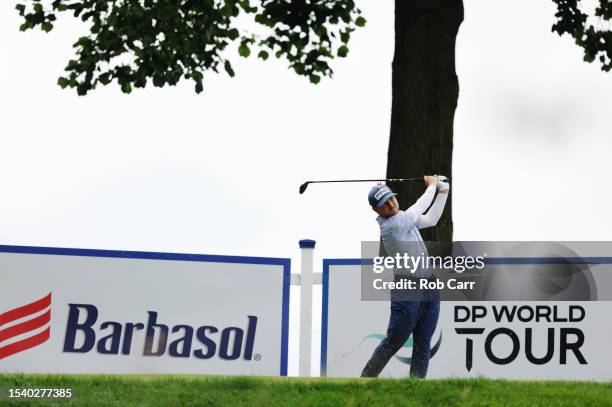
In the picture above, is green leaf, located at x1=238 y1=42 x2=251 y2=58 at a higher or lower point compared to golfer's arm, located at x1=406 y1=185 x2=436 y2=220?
higher

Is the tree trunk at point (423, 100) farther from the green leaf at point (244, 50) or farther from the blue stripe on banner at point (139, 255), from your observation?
the green leaf at point (244, 50)

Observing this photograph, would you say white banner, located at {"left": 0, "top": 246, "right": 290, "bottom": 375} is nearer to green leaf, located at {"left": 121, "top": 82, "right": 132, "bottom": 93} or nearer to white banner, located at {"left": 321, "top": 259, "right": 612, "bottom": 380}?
white banner, located at {"left": 321, "top": 259, "right": 612, "bottom": 380}

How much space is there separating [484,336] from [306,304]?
2.74 metres

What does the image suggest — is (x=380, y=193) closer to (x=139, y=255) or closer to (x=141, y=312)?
(x=139, y=255)

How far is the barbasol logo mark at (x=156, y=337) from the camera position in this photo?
15125 mm

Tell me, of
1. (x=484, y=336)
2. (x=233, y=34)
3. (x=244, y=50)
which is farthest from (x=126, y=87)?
(x=484, y=336)

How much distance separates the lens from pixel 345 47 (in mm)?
17484

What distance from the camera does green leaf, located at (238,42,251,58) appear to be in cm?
1769

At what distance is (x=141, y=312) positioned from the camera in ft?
49.9

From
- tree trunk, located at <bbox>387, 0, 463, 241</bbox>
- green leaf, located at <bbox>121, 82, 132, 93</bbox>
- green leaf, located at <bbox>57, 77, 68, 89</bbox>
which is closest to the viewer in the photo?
tree trunk, located at <bbox>387, 0, 463, 241</bbox>

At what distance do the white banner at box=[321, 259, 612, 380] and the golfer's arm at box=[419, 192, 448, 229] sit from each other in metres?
1.49

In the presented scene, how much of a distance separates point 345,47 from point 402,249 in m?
4.50

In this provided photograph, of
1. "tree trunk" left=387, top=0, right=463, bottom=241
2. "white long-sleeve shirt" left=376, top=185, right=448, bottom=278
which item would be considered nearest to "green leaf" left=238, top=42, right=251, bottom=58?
"tree trunk" left=387, top=0, right=463, bottom=241

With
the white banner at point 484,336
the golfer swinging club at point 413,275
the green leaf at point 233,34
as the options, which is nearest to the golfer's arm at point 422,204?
the golfer swinging club at point 413,275
